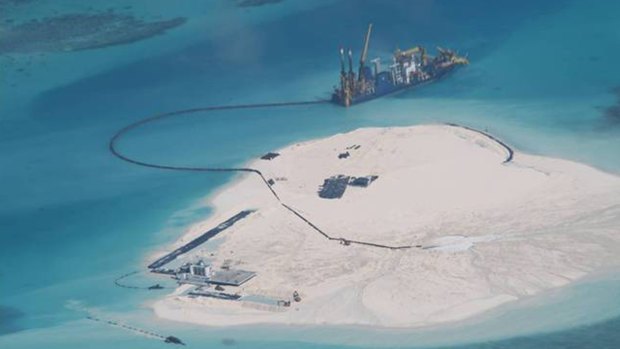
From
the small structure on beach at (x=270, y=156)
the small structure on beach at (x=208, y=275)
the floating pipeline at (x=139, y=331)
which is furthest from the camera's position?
the small structure on beach at (x=270, y=156)

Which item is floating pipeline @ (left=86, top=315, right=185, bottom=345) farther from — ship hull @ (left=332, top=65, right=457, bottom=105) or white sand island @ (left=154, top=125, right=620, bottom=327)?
ship hull @ (left=332, top=65, right=457, bottom=105)

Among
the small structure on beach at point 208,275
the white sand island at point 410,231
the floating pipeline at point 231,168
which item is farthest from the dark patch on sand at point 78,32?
the small structure on beach at point 208,275

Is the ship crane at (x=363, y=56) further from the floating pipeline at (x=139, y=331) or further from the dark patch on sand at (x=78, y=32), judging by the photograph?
the floating pipeline at (x=139, y=331)

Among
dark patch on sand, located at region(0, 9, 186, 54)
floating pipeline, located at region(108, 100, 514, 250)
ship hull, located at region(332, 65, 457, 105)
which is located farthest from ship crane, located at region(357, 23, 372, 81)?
dark patch on sand, located at region(0, 9, 186, 54)

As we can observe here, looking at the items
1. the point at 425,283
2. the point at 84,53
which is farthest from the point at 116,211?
the point at 84,53

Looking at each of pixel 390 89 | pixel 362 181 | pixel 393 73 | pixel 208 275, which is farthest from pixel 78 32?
pixel 208 275

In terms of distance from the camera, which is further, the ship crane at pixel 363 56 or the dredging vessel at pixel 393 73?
the ship crane at pixel 363 56
